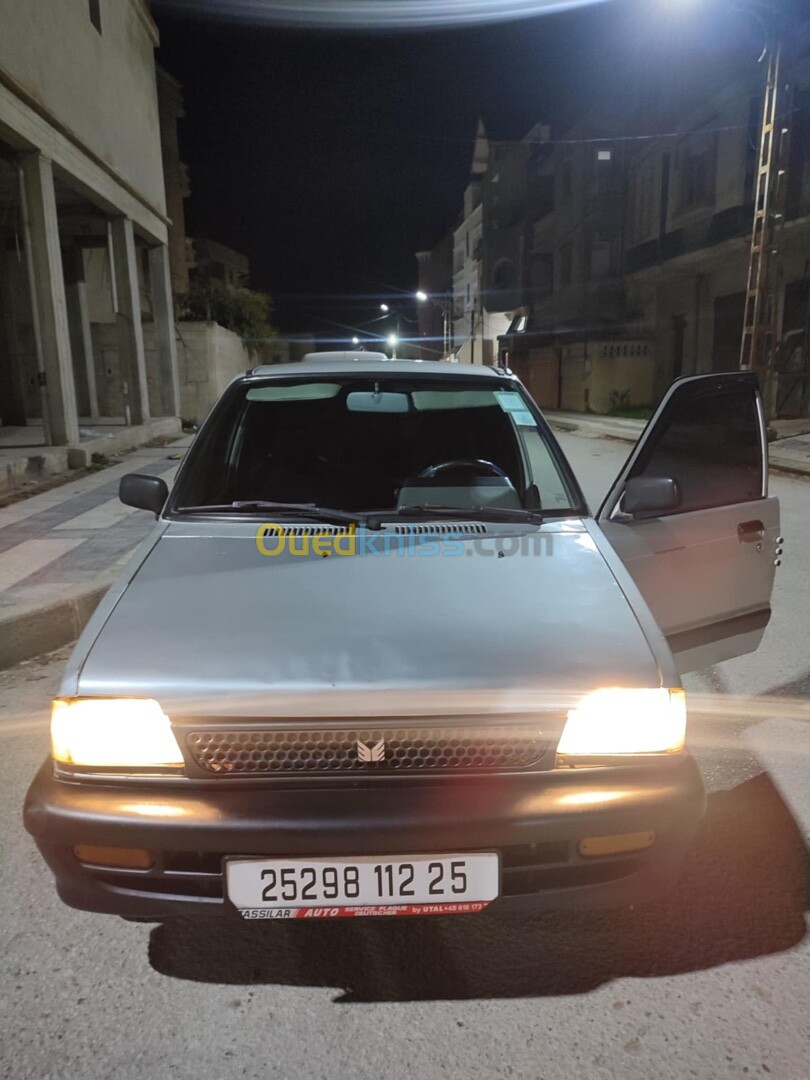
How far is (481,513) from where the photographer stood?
280 cm

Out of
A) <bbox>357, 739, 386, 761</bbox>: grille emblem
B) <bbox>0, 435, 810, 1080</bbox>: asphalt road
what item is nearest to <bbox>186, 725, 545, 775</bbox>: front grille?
<bbox>357, 739, 386, 761</bbox>: grille emblem

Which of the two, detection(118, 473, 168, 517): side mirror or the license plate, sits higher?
detection(118, 473, 168, 517): side mirror

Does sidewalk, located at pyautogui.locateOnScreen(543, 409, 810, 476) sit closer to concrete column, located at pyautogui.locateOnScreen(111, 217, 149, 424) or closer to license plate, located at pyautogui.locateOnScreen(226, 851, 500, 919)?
license plate, located at pyautogui.locateOnScreen(226, 851, 500, 919)

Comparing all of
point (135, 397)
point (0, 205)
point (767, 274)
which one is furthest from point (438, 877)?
point (0, 205)

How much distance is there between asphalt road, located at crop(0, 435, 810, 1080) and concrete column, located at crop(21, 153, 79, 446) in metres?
10.7

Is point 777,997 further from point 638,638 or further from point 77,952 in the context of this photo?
point 77,952

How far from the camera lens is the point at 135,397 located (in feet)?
55.3

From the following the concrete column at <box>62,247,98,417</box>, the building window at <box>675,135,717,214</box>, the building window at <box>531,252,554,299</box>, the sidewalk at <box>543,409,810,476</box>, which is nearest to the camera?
the sidewalk at <box>543,409,810,476</box>

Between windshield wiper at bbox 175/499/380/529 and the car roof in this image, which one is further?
the car roof

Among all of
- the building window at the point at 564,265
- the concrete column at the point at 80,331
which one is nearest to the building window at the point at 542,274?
the building window at the point at 564,265

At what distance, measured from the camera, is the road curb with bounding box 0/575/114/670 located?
449cm

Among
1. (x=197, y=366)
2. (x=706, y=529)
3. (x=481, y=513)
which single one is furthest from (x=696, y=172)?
(x=481, y=513)

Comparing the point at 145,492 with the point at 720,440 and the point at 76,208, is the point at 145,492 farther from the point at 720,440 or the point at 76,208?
the point at 76,208

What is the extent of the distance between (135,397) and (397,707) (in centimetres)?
1649
